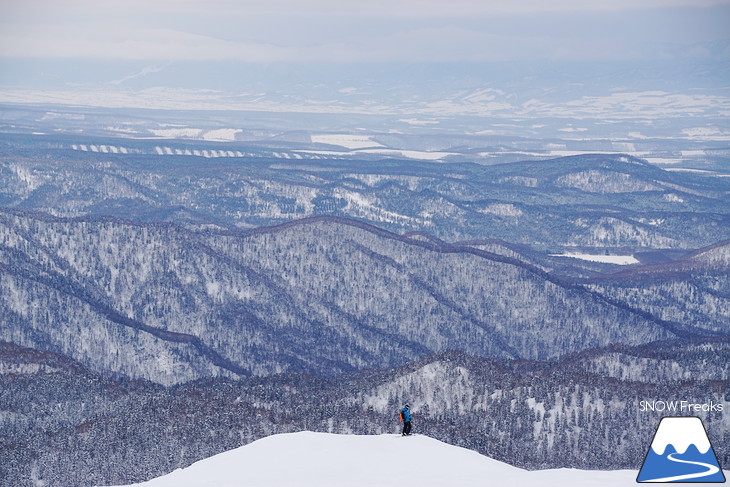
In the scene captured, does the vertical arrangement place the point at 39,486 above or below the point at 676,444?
below

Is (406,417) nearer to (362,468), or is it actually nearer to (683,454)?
(362,468)

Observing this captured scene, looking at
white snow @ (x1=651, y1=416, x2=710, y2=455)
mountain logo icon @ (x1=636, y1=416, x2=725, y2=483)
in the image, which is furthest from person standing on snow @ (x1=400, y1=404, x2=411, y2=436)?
white snow @ (x1=651, y1=416, x2=710, y2=455)

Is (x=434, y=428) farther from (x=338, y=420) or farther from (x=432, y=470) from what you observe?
(x=432, y=470)

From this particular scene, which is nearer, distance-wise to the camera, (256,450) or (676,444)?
(676,444)

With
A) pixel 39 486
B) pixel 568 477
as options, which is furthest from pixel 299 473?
pixel 39 486

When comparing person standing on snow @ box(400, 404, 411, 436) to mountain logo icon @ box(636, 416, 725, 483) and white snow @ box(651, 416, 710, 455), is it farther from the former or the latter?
white snow @ box(651, 416, 710, 455)

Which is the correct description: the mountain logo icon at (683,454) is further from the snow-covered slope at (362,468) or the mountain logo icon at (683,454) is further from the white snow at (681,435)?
the snow-covered slope at (362,468)
